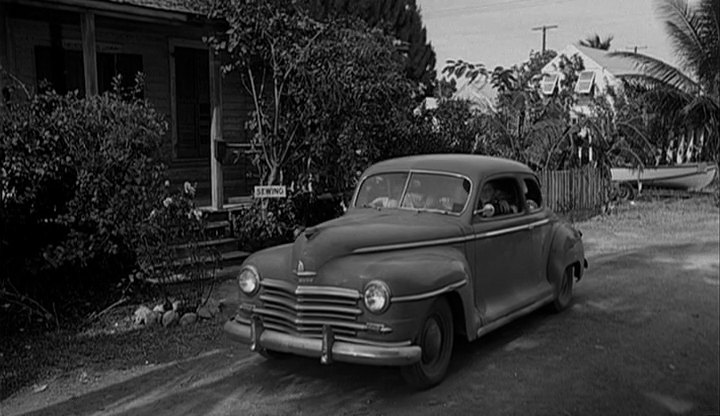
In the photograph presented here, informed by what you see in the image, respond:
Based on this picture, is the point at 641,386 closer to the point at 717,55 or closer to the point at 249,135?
the point at 717,55

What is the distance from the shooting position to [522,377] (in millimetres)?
5410

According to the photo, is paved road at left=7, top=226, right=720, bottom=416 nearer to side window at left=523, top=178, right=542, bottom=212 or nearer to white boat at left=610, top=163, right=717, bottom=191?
white boat at left=610, top=163, right=717, bottom=191

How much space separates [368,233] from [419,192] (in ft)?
3.57

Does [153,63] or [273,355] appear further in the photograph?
[153,63]

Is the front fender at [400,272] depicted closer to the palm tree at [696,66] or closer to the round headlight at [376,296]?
the round headlight at [376,296]

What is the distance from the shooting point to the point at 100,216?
275 inches

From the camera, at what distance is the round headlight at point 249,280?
211 inches

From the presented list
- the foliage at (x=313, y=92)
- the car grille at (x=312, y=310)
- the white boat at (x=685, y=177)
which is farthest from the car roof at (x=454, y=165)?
the foliage at (x=313, y=92)

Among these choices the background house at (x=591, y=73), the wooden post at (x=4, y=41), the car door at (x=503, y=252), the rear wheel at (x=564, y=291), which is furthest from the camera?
the background house at (x=591, y=73)

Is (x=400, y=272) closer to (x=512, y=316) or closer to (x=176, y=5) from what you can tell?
(x=512, y=316)

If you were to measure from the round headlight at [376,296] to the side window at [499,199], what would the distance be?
1658 mm

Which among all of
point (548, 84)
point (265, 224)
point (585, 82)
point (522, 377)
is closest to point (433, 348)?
point (522, 377)

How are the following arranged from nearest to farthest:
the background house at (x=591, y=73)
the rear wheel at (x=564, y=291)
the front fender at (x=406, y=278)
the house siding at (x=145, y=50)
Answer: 1. the front fender at (x=406, y=278)
2. the rear wheel at (x=564, y=291)
3. the house siding at (x=145, y=50)
4. the background house at (x=591, y=73)

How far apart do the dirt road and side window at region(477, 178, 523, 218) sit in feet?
3.85
